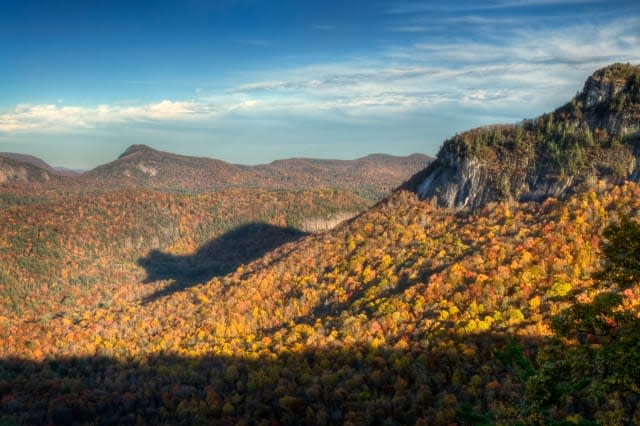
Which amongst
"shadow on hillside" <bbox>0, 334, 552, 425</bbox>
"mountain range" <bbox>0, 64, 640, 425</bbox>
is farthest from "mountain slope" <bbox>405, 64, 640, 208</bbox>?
"shadow on hillside" <bbox>0, 334, 552, 425</bbox>

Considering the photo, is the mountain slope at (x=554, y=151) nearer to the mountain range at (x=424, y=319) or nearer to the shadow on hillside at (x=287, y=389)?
the mountain range at (x=424, y=319)

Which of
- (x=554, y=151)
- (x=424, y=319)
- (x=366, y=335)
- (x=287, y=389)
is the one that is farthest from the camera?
(x=554, y=151)

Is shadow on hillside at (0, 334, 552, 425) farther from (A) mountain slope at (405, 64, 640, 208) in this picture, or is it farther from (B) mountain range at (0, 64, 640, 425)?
(A) mountain slope at (405, 64, 640, 208)

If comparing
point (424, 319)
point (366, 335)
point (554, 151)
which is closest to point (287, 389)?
point (366, 335)

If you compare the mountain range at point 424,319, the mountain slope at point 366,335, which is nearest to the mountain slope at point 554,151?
the mountain range at point 424,319

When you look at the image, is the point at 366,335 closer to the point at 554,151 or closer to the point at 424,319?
the point at 424,319

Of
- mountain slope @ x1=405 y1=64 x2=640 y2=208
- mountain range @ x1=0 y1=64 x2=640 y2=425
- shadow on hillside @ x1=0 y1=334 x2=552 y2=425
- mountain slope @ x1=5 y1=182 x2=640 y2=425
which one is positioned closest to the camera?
mountain range @ x1=0 y1=64 x2=640 y2=425
